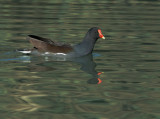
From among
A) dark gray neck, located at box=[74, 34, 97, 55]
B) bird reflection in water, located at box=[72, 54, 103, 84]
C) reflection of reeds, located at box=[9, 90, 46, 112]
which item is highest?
reflection of reeds, located at box=[9, 90, 46, 112]

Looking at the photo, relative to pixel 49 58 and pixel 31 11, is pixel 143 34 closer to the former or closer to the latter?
pixel 49 58

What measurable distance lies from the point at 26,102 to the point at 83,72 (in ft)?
9.79

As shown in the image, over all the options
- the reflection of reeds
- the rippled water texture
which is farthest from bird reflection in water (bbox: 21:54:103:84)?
the reflection of reeds

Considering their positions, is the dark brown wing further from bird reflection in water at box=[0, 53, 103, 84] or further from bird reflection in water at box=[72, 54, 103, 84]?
bird reflection in water at box=[72, 54, 103, 84]

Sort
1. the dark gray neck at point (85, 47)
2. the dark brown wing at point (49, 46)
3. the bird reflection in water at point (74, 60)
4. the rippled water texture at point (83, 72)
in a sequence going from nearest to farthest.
Answer: the rippled water texture at point (83, 72) < the bird reflection in water at point (74, 60) < the dark brown wing at point (49, 46) < the dark gray neck at point (85, 47)

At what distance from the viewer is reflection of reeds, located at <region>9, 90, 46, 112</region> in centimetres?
808

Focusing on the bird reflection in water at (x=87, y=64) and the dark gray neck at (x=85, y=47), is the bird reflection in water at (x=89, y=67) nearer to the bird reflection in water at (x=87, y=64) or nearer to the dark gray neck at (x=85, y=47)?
the bird reflection in water at (x=87, y=64)

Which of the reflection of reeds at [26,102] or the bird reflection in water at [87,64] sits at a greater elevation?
the reflection of reeds at [26,102]

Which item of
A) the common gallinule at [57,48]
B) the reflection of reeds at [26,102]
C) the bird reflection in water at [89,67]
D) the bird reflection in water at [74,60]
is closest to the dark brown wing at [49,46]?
the common gallinule at [57,48]

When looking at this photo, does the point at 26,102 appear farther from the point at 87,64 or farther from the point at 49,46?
the point at 49,46

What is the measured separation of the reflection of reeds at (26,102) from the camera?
8.08 metres

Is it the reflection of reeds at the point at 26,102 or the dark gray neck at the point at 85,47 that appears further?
the dark gray neck at the point at 85,47

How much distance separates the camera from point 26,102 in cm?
843

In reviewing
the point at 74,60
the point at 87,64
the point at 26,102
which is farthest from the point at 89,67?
the point at 26,102
